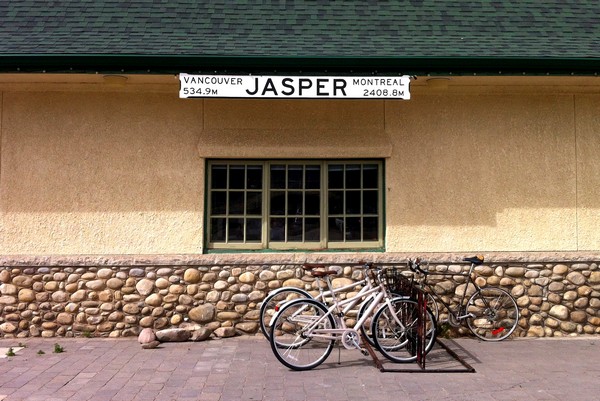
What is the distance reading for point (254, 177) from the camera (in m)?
7.78

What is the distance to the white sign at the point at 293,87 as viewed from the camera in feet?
22.2

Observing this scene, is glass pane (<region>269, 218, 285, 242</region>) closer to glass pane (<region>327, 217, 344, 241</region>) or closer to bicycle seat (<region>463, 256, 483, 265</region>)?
glass pane (<region>327, 217, 344, 241</region>)

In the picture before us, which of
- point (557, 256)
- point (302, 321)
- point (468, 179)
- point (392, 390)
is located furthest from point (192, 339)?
A: point (557, 256)

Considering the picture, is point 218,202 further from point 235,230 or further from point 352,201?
point 352,201

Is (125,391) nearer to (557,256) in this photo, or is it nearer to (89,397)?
(89,397)

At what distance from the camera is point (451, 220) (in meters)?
7.67

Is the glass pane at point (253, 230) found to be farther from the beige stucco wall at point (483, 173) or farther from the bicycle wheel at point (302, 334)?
the beige stucco wall at point (483, 173)

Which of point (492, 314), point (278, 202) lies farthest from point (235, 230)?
point (492, 314)

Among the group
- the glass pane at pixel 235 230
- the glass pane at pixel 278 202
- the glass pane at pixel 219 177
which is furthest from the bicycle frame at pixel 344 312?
the glass pane at pixel 219 177

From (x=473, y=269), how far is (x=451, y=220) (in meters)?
0.71

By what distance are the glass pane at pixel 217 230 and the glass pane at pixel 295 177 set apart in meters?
1.07

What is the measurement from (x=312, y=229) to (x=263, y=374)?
240 cm

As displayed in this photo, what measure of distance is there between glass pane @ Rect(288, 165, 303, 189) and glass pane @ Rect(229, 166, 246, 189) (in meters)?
0.63

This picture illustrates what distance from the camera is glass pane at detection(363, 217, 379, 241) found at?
779 cm
